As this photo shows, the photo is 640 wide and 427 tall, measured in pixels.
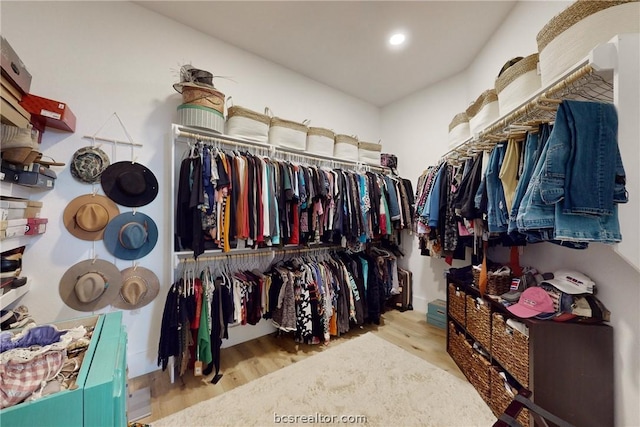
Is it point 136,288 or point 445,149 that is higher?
point 445,149

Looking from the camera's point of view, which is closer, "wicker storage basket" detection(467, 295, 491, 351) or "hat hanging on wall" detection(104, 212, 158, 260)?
"wicker storage basket" detection(467, 295, 491, 351)

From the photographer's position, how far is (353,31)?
88.0 inches

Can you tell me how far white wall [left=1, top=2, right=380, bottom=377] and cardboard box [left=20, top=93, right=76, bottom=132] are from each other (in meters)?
0.22

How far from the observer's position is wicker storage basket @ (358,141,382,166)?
3084 millimetres

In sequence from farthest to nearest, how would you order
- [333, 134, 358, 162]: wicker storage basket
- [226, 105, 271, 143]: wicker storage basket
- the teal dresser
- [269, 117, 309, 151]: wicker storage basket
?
[333, 134, 358, 162]: wicker storage basket → [269, 117, 309, 151]: wicker storage basket → [226, 105, 271, 143]: wicker storage basket → the teal dresser

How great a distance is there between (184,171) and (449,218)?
7.32 feet

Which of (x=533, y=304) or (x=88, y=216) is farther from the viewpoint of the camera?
(x=88, y=216)

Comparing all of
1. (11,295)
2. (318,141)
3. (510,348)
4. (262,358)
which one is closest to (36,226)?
(11,295)

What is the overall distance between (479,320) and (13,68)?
125 inches

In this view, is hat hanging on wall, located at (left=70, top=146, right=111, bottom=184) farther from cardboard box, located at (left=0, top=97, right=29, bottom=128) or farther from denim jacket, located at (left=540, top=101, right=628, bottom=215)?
denim jacket, located at (left=540, top=101, right=628, bottom=215)

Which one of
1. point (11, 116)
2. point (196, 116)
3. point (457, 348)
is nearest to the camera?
point (11, 116)

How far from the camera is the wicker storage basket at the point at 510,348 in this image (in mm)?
1281

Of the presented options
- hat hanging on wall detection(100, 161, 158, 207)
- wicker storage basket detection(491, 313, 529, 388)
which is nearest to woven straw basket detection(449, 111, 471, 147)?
wicker storage basket detection(491, 313, 529, 388)

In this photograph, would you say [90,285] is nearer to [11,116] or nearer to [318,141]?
[11,116]
